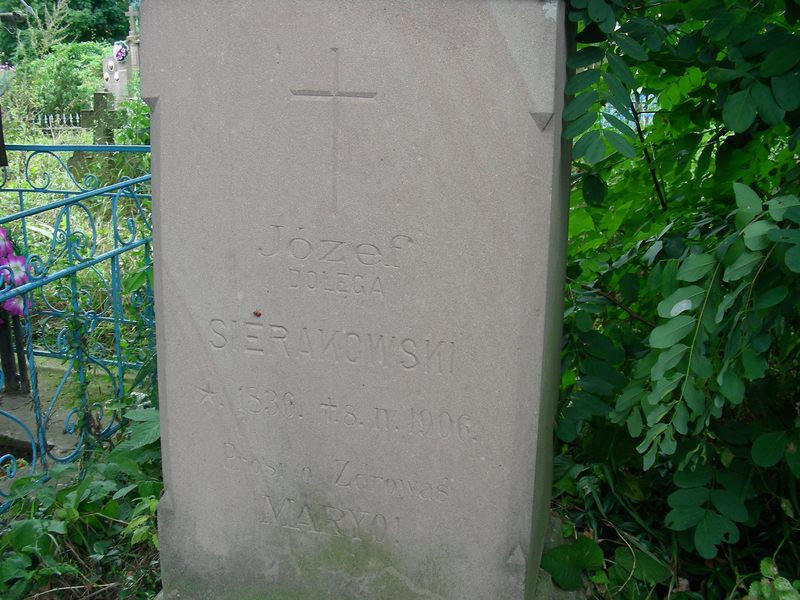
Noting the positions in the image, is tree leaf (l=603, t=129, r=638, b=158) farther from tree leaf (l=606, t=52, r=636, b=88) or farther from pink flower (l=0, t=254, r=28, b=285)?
pink flower (l=0, t=254, r=28, b=285)

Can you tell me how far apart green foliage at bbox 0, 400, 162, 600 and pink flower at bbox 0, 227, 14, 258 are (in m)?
1.19

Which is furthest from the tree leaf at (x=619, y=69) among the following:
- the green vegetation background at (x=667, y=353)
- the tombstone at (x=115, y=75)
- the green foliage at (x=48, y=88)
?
the tombstone at (x=115, y=75)

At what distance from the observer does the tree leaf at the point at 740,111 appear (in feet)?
6.63

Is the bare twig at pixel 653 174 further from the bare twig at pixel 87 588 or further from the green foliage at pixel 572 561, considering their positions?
the bare twig at pixel 87 588

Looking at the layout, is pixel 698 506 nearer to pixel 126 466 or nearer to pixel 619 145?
pixel 619 145

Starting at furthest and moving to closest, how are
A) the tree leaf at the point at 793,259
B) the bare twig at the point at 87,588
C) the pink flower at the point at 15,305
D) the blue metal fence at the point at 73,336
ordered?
the pink flower at the point at 15,305 → the blue metal fence at the point at 73,336 → the bare twig at the point at 87,588 → the tree leaf at the point at 793,259

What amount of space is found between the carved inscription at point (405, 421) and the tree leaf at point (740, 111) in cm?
97

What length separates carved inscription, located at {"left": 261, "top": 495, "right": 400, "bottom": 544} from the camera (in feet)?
7.36

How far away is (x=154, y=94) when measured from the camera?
2.11 m

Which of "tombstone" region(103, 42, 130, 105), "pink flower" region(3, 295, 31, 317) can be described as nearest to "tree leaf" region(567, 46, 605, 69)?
"pink flower" region(3, 295, 31, 317)

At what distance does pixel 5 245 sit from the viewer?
3664 millimetres

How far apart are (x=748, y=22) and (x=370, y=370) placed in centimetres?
126

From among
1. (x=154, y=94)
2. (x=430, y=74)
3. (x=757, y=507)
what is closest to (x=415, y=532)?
(x=757, y=507)

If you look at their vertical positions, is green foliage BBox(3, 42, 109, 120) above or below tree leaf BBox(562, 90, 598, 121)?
above
